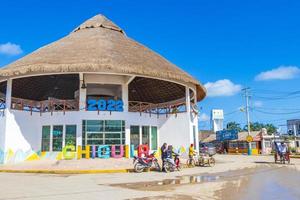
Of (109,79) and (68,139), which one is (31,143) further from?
(109,79)

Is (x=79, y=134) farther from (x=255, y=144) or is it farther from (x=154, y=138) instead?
(x=255, y=144)

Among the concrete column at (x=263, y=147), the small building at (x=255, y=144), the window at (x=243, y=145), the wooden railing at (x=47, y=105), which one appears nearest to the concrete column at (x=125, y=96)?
the wooden railing at (x=47, y=105)

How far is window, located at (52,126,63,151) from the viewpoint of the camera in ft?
80.9

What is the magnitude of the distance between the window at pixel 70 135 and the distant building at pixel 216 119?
207 ft

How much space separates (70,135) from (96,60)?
595cm

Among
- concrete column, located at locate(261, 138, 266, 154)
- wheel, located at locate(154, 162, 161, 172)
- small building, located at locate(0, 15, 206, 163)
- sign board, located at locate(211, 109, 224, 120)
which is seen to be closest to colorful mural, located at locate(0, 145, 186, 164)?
small building, located at locate(0, 15, 206, 163)

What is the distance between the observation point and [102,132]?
80.5 feet

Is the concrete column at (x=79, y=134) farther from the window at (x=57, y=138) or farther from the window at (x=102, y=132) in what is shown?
the window at (x=57, y=138)

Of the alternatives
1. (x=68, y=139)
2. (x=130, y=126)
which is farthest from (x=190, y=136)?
(x=68, y=139)

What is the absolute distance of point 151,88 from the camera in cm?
3431

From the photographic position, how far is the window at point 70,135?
80.0ft

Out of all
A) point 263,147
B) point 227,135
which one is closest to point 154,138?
point 263,147

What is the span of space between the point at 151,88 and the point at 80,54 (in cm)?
1132

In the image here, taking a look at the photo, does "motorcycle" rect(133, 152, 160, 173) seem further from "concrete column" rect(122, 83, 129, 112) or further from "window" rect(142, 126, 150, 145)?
"window" rect(142, 126, 150, 145)
